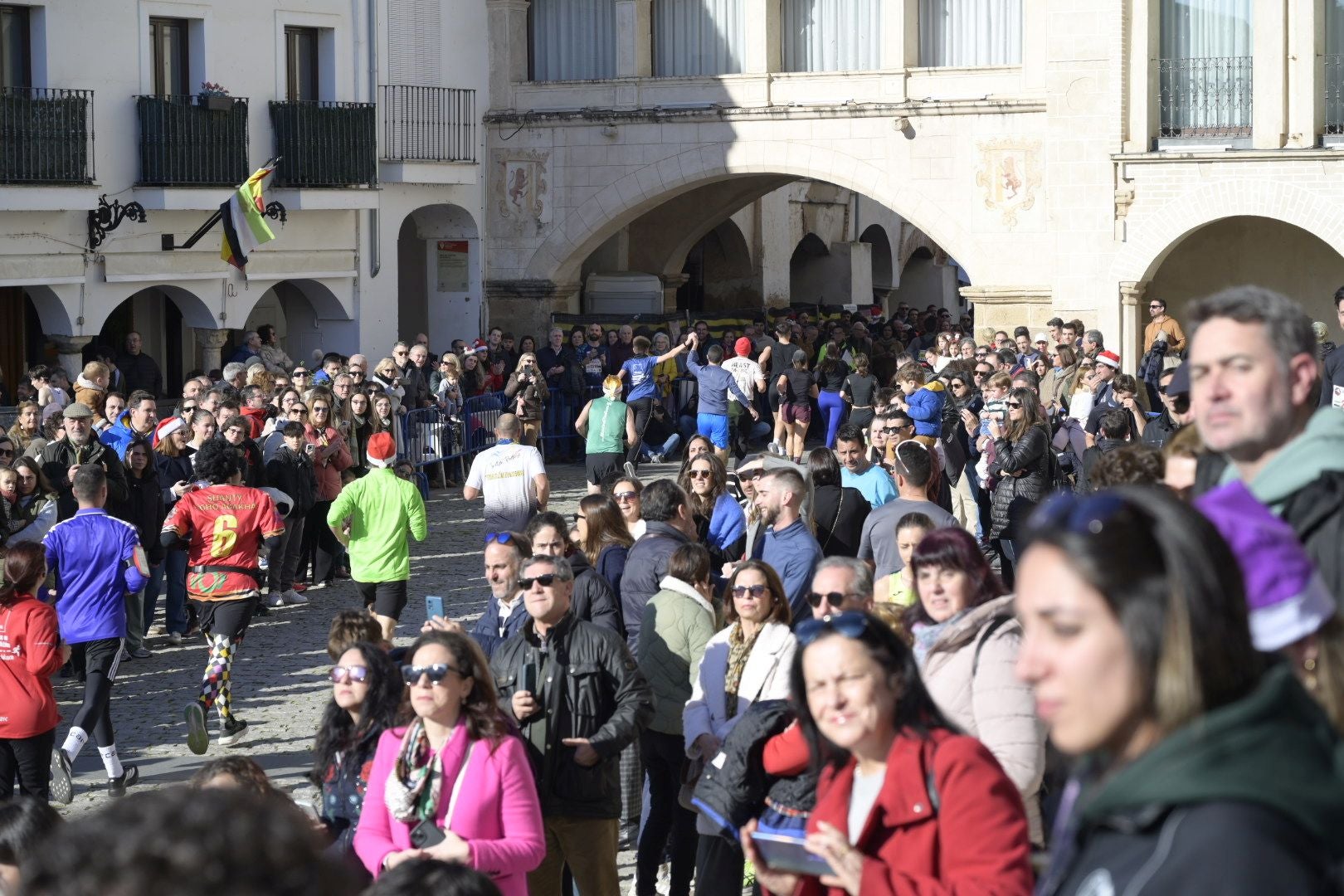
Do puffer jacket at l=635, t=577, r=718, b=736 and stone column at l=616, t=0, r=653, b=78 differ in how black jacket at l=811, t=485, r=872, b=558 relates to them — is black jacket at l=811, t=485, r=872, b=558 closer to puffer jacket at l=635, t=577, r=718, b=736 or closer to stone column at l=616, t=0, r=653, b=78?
puffer jacket at l=635, t=577, r=718, b=736

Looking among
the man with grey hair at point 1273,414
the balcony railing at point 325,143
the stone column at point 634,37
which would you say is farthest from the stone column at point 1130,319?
the man with grey hair at point 1273,414

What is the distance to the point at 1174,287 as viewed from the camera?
87.3 feet

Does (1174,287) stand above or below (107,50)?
below

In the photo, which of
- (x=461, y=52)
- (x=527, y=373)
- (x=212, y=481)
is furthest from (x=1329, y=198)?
(x=212, y=481)

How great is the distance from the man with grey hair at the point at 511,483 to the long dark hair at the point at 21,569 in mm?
4470

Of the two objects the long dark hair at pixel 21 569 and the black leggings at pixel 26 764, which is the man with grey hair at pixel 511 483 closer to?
the long dark hair at pixel 21 569

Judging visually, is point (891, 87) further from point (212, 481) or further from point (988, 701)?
point (988, 701)

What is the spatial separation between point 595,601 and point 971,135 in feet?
59.8

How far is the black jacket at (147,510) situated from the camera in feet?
41.5

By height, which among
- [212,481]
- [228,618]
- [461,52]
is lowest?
[228,618]

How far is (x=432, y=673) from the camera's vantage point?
5.46 m

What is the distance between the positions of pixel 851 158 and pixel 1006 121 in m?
2.24

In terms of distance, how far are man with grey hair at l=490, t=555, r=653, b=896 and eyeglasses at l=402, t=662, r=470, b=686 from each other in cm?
114

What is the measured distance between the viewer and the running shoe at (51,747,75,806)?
923 cm
